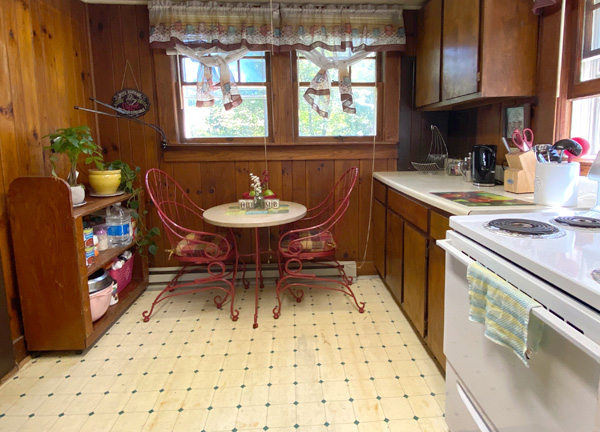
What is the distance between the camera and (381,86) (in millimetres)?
3115

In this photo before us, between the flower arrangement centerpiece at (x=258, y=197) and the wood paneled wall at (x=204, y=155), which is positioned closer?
the flower arrangement centerpiece at (x=258, y=197)

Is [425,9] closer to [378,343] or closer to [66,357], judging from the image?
[378,343]

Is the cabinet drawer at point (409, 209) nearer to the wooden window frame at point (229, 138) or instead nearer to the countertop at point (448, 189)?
the countertop at point (448, 189)

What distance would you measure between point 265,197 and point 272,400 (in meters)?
1.46

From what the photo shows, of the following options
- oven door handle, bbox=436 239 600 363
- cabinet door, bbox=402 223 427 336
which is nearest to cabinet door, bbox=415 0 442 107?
cabinet door, bbox=402 223 427 336

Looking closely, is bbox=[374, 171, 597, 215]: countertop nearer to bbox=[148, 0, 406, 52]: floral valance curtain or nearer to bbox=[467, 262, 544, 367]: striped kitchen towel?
bbox=[467, 262, 544, 367]: striped kitchen towel

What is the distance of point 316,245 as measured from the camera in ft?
8.64

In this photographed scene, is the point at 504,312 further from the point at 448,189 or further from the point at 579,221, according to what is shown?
the point at 448,189

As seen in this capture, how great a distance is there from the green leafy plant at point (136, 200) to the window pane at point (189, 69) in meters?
0.83

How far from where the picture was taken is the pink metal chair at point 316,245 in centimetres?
258

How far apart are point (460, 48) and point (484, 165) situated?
678 millimetres

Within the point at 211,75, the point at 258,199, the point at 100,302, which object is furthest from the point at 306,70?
the point at 100,302

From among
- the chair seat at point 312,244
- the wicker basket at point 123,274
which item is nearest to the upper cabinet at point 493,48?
the chair seat at point 312,244

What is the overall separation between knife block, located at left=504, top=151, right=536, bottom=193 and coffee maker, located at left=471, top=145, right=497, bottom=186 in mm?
252
